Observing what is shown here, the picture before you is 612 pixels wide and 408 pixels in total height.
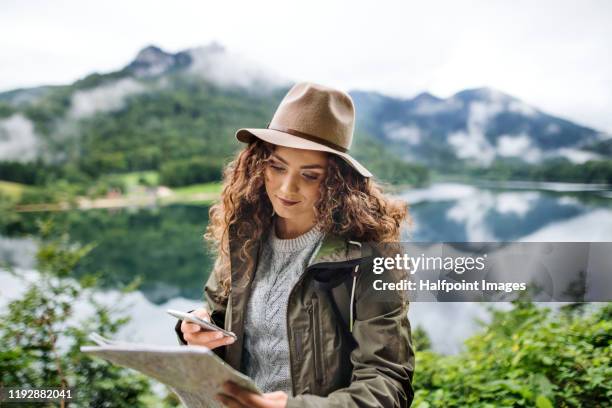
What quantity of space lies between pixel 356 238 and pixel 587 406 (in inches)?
49.7

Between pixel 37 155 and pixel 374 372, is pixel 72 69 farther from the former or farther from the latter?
pixel 374 372

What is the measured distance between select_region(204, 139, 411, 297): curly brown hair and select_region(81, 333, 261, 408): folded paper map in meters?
0.36

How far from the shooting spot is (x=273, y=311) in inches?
41.6

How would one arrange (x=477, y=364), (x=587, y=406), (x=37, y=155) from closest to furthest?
(x=587, y=406)
(x=477, y=364)
(x=37, y=155)

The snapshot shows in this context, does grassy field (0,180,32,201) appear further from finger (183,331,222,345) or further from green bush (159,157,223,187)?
finger (183,331,222,345)

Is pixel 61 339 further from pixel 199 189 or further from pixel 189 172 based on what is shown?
pixel 189 172

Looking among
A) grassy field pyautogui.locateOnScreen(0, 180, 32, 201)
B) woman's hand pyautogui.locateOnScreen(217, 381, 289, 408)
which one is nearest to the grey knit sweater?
woman's hand pyautogui.locateOnScreen(217, 381, 289, 408)

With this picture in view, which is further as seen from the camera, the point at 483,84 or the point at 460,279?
the point at 483,84

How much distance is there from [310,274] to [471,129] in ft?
11.2

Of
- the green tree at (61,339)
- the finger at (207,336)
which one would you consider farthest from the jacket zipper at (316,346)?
the green tree at (61,339)

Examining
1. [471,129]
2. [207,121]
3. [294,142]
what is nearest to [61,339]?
[294,142]

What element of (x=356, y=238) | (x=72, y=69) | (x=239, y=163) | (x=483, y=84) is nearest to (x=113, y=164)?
(x=72, y=69)

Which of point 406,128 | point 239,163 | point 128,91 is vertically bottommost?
point 239,163

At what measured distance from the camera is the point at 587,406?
5.44 ft
